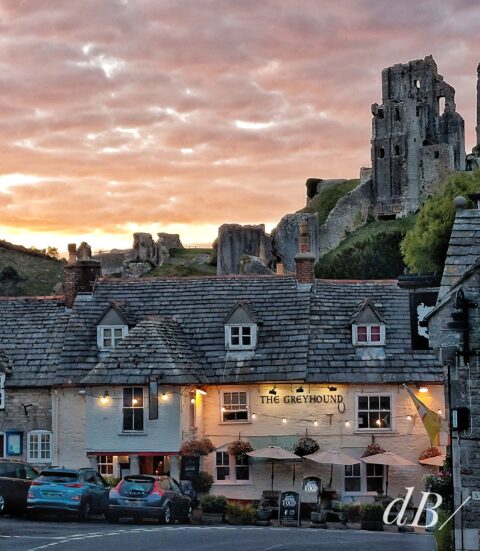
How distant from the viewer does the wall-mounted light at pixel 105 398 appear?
42.2 meters

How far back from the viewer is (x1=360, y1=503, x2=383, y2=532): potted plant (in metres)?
35.4

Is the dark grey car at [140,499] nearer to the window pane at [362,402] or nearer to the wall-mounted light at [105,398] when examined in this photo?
the wall-mounted light at [105,398]

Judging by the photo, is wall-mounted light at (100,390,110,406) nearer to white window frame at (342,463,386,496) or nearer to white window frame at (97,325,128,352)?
white window frame at (97,325,128,352)

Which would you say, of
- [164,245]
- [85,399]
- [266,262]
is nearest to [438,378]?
[85,399]

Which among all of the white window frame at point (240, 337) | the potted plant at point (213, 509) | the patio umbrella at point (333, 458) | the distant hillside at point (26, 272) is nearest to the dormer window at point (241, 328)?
the white window frame at point (240, 337)

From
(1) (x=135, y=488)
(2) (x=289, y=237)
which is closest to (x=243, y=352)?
(1) (x=135, y=488)

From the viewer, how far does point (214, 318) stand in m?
46.0

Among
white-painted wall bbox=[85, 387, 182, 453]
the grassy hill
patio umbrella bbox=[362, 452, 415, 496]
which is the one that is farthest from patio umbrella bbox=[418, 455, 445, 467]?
the grassy hill

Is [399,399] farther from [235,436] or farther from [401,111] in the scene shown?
[401,111]

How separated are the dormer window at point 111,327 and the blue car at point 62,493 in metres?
11.8

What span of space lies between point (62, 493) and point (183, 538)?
4.91 m

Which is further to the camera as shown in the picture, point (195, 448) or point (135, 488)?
point (195, 448)

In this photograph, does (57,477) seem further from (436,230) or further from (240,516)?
(436,230)

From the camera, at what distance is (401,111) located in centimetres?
12100
